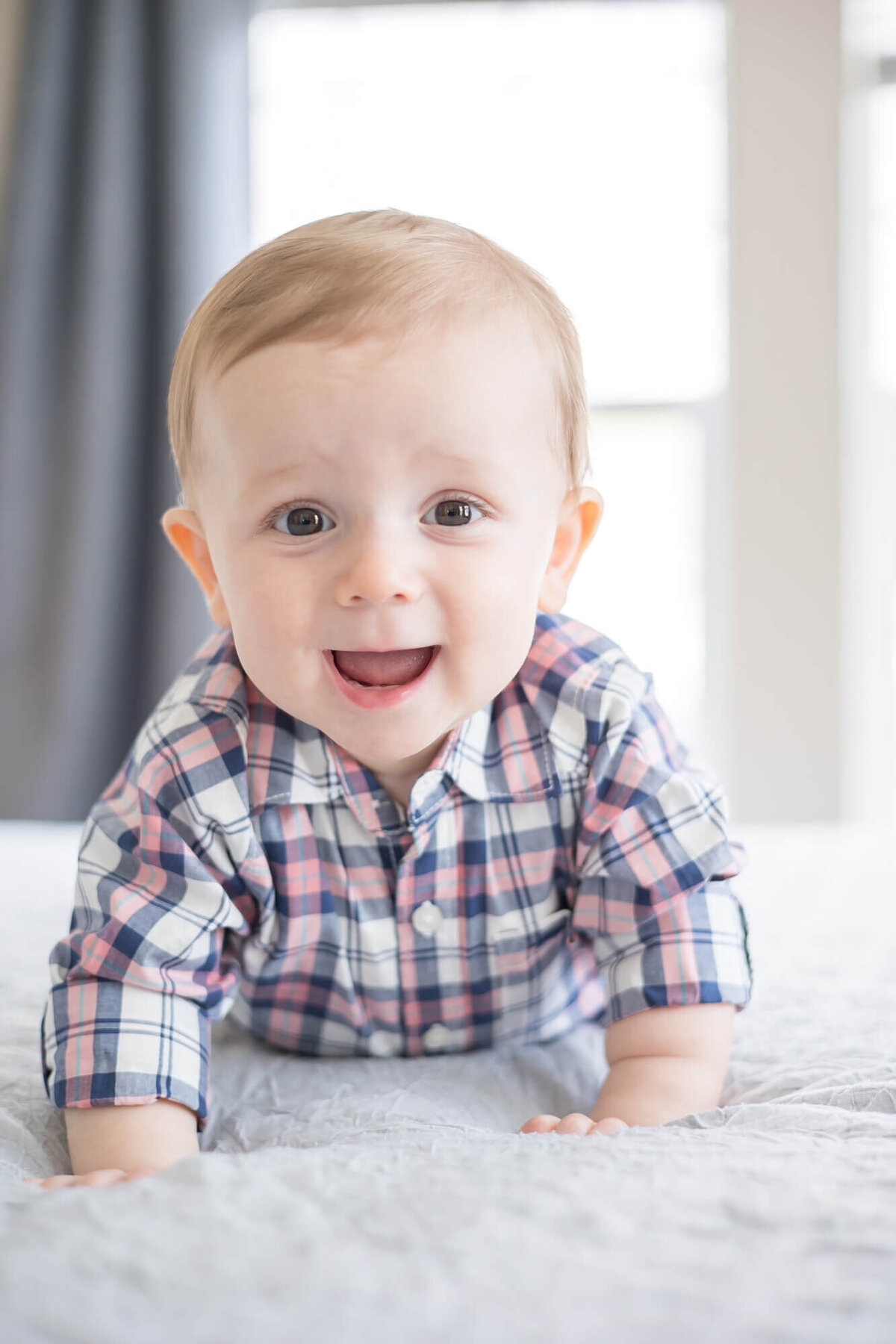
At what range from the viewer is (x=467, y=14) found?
2.59 metres

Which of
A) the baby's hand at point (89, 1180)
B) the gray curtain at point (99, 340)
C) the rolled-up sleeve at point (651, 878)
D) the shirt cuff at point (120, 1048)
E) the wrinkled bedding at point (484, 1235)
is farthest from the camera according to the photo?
the gray curtain at point (99, 340)

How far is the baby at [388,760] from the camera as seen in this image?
718 mm

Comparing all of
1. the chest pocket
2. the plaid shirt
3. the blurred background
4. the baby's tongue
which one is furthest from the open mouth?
the blurred background

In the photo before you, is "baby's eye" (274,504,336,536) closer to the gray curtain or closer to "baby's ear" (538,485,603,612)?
"baby's ear" (538,485,603,612)

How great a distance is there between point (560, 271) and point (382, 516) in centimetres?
207

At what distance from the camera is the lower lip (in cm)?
75

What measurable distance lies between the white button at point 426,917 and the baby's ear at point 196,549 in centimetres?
27

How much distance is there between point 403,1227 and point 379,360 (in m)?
0.49

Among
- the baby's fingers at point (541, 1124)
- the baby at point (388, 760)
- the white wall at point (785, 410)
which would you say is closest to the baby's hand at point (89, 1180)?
the baby at point (388, 760)

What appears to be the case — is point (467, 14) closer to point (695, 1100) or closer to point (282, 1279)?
point (695, 1100)

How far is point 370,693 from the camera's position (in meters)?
0.75

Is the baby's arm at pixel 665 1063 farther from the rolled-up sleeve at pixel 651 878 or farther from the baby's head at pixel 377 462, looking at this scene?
the baby's head at pixel 377 462

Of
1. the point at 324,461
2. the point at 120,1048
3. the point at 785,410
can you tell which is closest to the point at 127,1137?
the point at 120,1048

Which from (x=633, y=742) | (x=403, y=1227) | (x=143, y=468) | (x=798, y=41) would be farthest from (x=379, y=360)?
(x=798, y=41)
